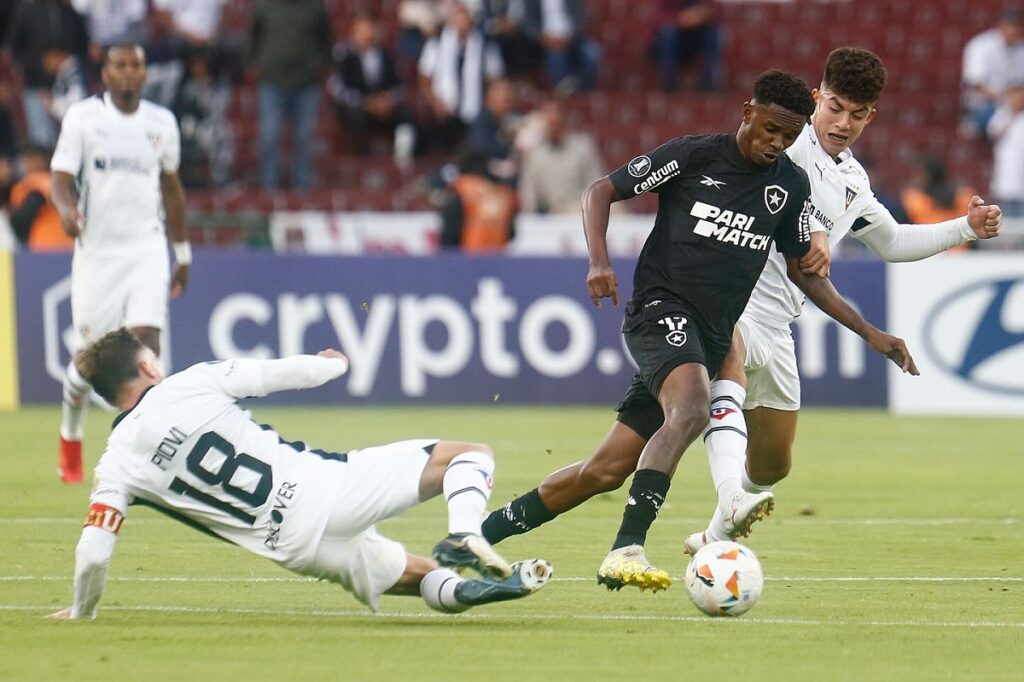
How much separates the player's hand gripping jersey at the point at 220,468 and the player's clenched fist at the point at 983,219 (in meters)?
2.99

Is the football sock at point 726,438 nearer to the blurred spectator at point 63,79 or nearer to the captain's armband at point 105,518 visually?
the captain's armband at point 105,518

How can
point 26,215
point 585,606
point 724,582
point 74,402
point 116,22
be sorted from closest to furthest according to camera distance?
1. point 724,582
2. point 585,606
3. point 74,402
4. point 26,215
5. point 116,22

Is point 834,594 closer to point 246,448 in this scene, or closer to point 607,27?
point 246,448

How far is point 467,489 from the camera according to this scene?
630cm

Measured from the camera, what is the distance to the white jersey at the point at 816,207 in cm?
784

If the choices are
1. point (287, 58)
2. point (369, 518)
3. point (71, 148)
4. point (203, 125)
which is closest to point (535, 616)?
point (369, 518)

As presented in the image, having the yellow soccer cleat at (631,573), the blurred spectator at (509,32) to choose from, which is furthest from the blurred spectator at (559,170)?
the yellow soccer cleat at (631,573)

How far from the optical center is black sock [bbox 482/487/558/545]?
7414 millimetres

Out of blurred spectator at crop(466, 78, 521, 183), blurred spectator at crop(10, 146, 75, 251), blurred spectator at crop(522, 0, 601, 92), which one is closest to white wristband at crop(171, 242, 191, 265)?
blurred spectator at crop(10, 146, 75, 251)

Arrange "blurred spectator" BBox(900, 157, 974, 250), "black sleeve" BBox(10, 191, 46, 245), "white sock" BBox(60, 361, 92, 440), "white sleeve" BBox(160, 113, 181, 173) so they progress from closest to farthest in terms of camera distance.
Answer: "white sock" BBox(60, 361, 92, 440) < "white sleeve" BBox(160, 113, 181, 173) < "black sleeve" BBox(10, 191, 46, 245) < "blurred spectator" BBox(900, 157, 974, 250)

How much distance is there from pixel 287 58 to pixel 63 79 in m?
2.28

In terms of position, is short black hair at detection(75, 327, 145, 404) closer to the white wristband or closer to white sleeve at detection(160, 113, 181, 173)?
white sleeve at detection(160, 113, 181, 173)

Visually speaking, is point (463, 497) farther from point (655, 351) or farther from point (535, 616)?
point (655, 351)

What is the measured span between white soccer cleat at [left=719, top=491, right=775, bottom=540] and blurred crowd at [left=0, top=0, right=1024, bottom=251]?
10300 millimetres
